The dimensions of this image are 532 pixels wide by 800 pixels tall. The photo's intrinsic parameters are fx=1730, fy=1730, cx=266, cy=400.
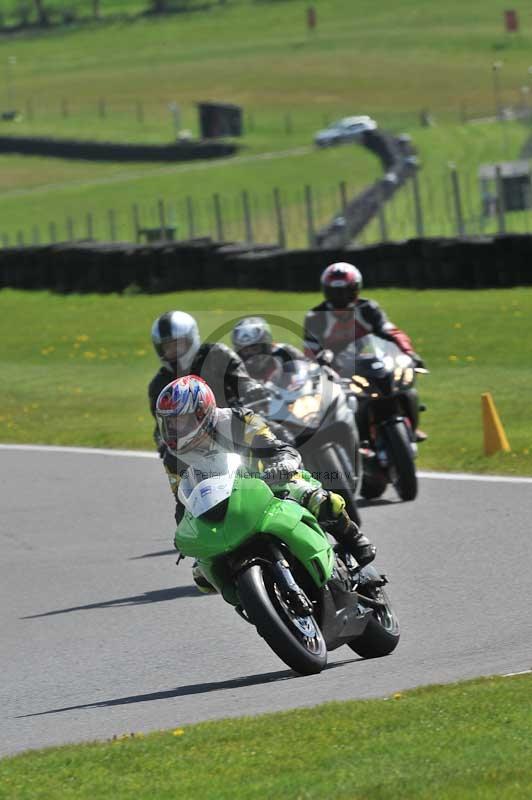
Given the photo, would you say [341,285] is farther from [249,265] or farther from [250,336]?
[249,265]

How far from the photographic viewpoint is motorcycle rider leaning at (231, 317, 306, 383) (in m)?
10.7

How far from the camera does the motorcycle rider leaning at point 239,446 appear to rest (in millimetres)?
7316

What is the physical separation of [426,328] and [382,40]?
10239 cm

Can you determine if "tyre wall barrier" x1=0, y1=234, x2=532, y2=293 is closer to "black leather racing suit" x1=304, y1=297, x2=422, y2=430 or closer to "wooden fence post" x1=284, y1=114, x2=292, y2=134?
"black leather racing suit" x1=304, y1=297, x2=422, y2=430

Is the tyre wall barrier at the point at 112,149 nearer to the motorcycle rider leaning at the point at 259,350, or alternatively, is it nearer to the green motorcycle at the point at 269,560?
the motorcycle rider leaning at the point at 259,350

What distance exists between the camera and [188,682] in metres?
7.64

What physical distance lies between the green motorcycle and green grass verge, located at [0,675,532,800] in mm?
670

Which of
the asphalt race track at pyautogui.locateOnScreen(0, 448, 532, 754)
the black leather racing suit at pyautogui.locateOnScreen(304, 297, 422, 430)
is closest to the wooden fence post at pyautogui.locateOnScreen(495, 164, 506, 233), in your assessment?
the asphalt race track at pyautogui.locateOnScreen(0, 448, 532, 754)

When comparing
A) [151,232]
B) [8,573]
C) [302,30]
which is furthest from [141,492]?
[302,30]

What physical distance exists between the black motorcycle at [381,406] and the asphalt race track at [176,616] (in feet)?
0.86

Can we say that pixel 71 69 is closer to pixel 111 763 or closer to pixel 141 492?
pixel 141 492

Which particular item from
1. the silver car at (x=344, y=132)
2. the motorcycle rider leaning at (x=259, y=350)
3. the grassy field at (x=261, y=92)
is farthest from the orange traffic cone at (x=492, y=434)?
the silver car at (x=344, y=132)

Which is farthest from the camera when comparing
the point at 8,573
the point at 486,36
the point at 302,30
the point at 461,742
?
the point at 302,30

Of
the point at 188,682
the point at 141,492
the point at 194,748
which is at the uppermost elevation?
the point at 194,748
